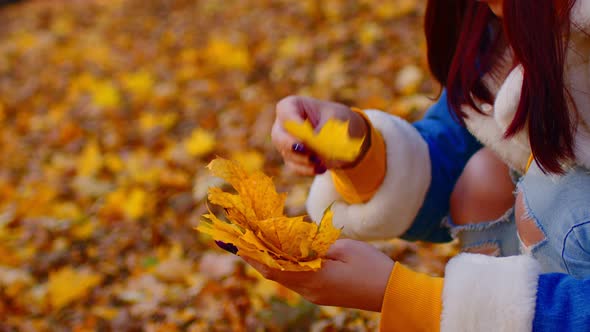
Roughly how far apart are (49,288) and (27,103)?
58.2 inches

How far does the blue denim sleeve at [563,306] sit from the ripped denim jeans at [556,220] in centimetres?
8

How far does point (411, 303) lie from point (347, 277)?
0.09 meters

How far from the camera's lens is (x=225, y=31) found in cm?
307

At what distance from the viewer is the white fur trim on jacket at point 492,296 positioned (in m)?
0.77

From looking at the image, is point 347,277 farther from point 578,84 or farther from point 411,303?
point 578,84

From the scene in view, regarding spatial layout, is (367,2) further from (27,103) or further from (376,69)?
(27,103)

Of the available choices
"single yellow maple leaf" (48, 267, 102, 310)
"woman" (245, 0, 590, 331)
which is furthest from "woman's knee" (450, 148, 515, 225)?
"single yellow maple leaf" (48, 267, 102, 310)

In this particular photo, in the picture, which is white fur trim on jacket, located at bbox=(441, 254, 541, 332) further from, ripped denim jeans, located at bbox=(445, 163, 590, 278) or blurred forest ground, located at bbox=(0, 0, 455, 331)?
blurred forest ground, located at bbox=(0, 0, 455, 331)

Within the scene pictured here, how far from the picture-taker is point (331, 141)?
801mm

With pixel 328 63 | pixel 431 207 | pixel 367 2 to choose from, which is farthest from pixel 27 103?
pixel 431 207

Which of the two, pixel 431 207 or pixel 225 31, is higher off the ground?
pixel 431 207

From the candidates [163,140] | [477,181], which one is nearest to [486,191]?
[477,181]

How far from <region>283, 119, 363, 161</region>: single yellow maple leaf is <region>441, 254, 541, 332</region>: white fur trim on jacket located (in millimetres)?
208

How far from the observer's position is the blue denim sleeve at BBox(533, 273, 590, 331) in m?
0.76
